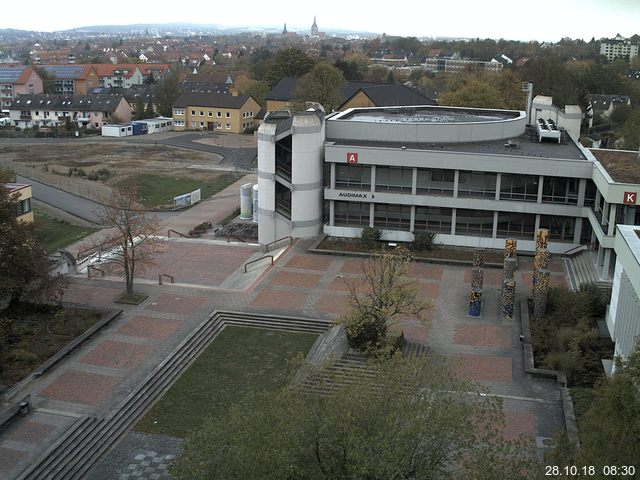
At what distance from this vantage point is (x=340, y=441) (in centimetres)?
1440

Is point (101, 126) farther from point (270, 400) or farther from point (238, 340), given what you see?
point (270, 400)

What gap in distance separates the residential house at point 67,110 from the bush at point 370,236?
236ft

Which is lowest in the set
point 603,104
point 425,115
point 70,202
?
point 70,202

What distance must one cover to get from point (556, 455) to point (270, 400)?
19.7ft

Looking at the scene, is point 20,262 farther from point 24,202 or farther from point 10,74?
point 10,74

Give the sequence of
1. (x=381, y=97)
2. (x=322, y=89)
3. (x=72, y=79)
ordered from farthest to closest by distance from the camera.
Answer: (x=72, y=79) < (x=381, y=97) < (x=322, y=89)

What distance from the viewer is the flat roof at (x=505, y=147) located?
41219mm

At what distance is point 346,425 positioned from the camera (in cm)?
1427

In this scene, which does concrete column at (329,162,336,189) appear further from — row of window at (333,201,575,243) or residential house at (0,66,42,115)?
residential house at (0,66,42,115)

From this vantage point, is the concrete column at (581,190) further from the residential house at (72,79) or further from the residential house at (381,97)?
the residential house at (72,79)

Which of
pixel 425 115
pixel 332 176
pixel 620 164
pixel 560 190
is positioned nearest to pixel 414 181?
pixel 332 176

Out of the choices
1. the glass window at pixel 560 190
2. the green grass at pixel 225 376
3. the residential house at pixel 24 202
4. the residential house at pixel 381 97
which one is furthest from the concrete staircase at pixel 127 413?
the residential house at pixel 381 97

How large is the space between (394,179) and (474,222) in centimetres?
525

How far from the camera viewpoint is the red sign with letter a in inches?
1273
